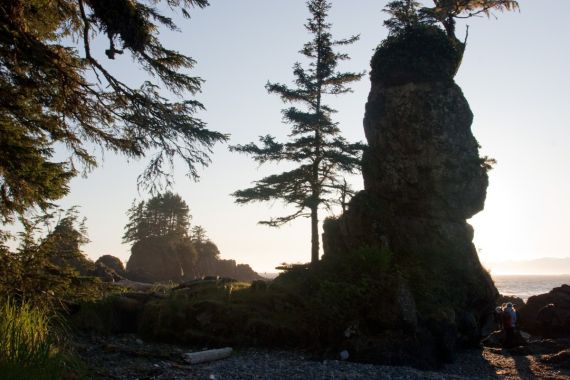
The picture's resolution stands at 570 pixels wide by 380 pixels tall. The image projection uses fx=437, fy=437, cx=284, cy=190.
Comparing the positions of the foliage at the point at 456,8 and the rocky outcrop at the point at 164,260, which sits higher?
the foliage at the point at 456,8

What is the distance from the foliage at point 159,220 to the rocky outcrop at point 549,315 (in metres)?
49.3

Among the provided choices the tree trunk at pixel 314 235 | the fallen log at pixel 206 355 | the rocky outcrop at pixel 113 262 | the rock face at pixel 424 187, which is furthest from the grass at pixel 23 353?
the rocky outcrop at pixel 113 262

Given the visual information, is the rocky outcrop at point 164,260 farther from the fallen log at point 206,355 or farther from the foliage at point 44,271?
the foliage at point 44,271

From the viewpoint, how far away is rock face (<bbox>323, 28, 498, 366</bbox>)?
18.8 m

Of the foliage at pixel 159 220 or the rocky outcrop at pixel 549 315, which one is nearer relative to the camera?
the rocky outcrop at pixel 549 315

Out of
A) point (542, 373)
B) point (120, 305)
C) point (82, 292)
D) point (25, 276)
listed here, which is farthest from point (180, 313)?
point (542, 373)

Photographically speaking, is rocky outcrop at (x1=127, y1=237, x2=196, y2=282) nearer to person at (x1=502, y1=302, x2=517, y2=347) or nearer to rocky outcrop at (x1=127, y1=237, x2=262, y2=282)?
rocky outcrop at (x1=127, y1=237, x2=262, y2=282)

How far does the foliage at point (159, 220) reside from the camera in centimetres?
6462

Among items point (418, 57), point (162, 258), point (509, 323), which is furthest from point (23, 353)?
point (162, 258)

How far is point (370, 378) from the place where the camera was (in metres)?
10.5

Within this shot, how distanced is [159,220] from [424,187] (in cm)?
5236

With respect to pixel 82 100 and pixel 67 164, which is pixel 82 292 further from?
pixel 82 100

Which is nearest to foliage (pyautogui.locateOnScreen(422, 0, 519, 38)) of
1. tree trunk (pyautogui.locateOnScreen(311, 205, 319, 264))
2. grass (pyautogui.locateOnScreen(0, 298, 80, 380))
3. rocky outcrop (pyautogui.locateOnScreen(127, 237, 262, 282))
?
tree trunk (pyautogui.locateOnScreen(311, 205, 319, 264))

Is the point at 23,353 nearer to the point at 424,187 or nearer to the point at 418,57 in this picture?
the point at 424,187
